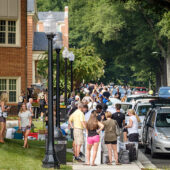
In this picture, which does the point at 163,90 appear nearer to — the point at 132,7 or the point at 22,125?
the point at 132,7

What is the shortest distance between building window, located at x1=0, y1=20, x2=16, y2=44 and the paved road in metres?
19.4

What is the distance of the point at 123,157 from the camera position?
18219mm

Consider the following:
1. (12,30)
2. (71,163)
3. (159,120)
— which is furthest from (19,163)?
(12,30)

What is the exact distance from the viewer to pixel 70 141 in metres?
24.8

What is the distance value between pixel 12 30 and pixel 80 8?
1306 inches

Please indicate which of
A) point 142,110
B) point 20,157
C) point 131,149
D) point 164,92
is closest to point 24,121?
point 20,157

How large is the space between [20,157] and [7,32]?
2178 cm

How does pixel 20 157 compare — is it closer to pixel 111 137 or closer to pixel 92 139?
pixel 92 139

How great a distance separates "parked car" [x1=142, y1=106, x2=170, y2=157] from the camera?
19688mm

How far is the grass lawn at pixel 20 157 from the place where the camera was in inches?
614

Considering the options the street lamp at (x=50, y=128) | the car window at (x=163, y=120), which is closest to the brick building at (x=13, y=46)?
the car window at (x=163, y=120)

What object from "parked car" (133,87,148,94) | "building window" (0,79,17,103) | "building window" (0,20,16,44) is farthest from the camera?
"parked car" (133,87,148,94)

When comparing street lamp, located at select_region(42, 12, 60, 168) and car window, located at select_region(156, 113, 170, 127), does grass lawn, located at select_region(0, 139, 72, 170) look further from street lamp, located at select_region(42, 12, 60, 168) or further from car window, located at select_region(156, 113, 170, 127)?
car window, located at select_region(156, 113, 170, 127)

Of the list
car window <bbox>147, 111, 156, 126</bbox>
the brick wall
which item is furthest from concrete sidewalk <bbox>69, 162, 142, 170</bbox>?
the brick wall
